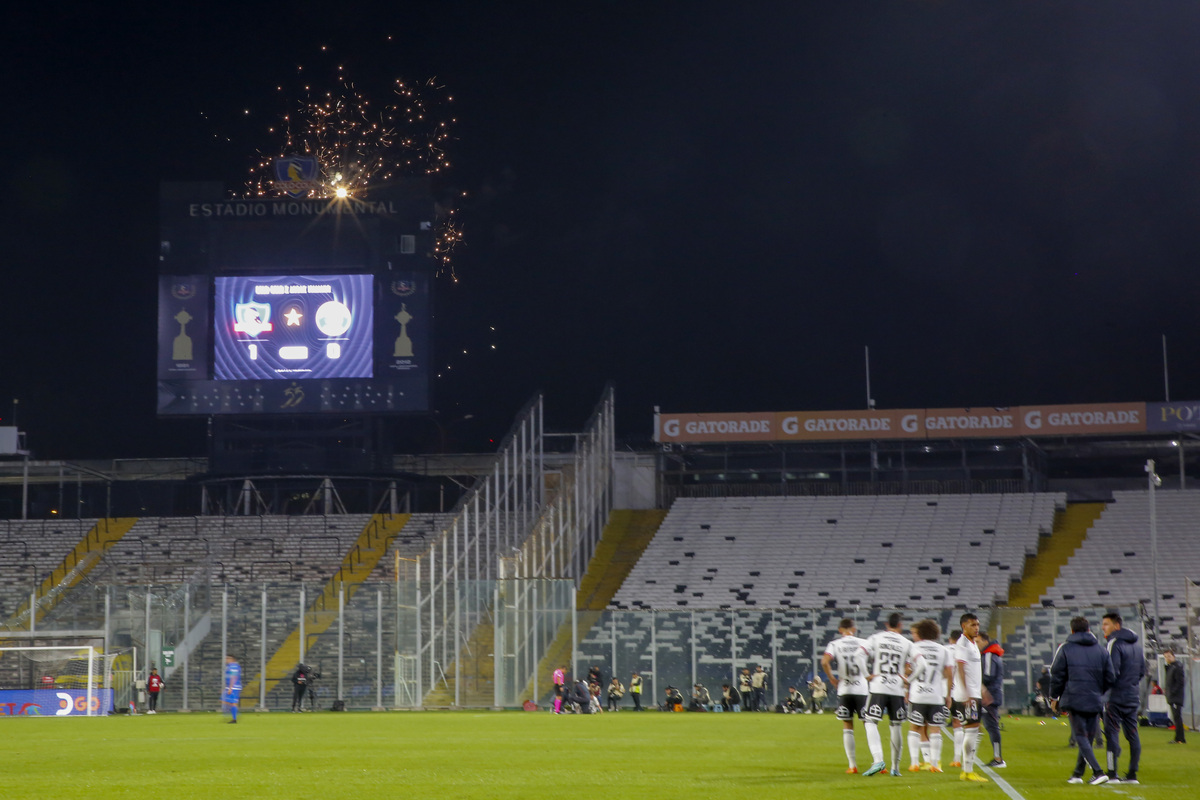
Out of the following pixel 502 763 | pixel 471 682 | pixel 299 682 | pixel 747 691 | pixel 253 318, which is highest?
pixel 253 318

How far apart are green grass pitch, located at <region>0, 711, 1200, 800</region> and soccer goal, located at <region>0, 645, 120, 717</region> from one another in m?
9.67

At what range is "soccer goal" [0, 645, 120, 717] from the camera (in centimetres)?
3912

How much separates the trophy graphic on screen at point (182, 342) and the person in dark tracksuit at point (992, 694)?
1457 inches

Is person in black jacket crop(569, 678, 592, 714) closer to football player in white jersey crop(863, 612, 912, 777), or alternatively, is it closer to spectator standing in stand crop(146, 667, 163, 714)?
spectator standing in stand crop(146, 667, 163, 714)

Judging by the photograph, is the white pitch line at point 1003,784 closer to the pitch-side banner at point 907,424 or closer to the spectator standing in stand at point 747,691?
the spectator standing in stand at point 747,691

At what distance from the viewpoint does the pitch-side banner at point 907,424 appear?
178 ft

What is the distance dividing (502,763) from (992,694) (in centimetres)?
615

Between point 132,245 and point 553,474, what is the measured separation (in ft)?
81.1

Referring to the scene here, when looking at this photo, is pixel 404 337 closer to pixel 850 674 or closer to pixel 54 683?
pixel 54 683

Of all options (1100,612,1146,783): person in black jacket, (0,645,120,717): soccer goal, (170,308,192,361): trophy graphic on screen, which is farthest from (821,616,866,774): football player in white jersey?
(170,308,192,361): trophy graphic on screen

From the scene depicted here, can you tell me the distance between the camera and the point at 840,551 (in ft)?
173

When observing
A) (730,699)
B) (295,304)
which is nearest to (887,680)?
(730,699)

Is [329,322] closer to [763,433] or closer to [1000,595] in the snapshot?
[763,433]

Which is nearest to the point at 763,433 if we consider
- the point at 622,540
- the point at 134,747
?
the point at 622,540
